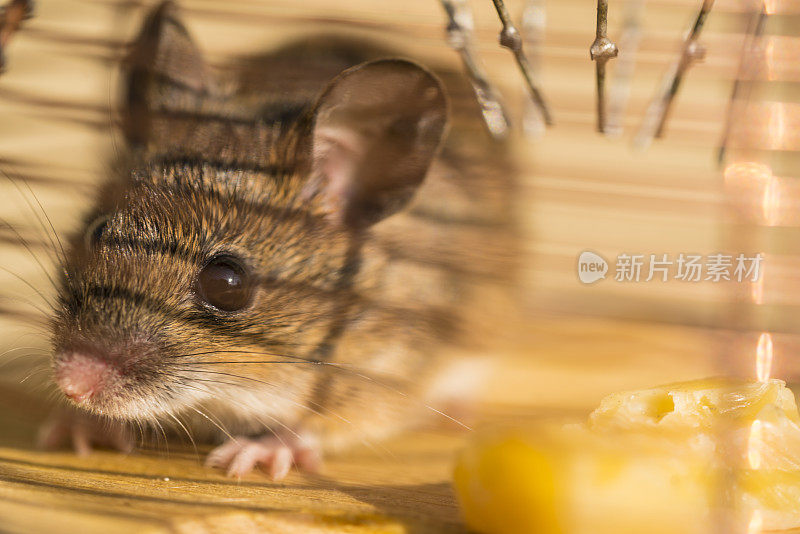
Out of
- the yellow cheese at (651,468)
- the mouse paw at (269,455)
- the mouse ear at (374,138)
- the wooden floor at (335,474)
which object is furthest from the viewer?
the mouse paw at (269,455)

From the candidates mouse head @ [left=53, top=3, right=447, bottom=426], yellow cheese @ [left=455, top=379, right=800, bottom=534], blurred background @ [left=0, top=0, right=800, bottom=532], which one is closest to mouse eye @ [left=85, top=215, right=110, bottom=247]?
mouse head @ [left=53, top=3, right=447, bottom=426]

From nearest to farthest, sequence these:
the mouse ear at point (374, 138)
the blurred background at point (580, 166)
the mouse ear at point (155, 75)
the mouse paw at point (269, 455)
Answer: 1. the mouse ear at point (374, 138)
2. the mouse paw at point (269, 455)
3. the blurred background at point (580, 166)
4. the mouse ear at point (155, 75)

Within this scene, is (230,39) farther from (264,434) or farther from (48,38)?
(264,434)

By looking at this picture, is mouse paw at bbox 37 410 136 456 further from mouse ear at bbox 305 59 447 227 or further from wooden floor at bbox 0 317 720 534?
mouse ear at bbox 305 59 447 227

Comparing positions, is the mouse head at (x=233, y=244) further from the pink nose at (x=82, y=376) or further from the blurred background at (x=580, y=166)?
the blurred background at (x=580, y=166)

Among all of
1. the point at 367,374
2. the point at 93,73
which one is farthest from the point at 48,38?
the point at 367,374

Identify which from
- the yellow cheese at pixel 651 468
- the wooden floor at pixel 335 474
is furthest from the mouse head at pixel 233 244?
the yellow cheese at pixel 651 468

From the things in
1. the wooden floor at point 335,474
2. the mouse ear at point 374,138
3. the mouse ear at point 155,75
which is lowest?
the wooden floor at point 335,474
